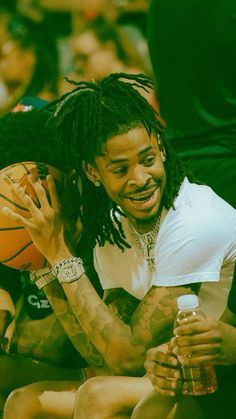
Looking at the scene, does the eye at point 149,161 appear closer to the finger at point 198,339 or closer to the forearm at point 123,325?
the forearm at point 123,325

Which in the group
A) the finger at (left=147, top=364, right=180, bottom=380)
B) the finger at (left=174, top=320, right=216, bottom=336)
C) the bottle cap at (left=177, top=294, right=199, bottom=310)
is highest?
the bottle cap at (left=177, top=294, right=199, bottom=310)

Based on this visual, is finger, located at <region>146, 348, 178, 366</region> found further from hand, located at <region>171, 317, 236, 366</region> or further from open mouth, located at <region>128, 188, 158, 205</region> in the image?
open mouth, located at <region>128, 188, 158, 205</region>

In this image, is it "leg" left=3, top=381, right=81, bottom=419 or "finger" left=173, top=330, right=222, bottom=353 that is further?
"leg" left=3, top=381, right=81, bottom=419

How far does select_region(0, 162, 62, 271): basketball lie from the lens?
172 centimetres

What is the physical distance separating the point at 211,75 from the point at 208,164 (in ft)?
0.63

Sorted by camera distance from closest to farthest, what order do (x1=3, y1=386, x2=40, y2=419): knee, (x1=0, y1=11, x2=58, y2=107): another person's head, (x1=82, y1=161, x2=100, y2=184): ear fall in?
1. (x1=82, y1=161, x2=100, y2=184): ear
2. (x1=3, y1=386, x2=40, y2=419): knee
3. (x1=0, y1=11, x2=58, y2=107): another person's head

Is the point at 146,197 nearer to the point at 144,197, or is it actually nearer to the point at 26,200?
the point at 144,197

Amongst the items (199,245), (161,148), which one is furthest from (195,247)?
(161,148)

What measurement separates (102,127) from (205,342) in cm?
44

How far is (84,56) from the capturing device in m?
2.96

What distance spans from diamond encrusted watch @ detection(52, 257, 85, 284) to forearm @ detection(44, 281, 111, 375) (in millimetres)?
106

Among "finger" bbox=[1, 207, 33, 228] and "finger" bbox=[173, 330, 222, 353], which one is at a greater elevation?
"finger" bbox=[1, 207, 33, 228]

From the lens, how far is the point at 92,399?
5.45 ft

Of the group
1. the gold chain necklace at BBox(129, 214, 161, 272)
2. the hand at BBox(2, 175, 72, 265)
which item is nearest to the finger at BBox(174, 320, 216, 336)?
the gold chain necklace at BBox(129, 214, 161, 272)
